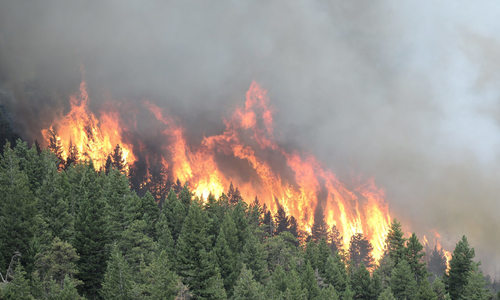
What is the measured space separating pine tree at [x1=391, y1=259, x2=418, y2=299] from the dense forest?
185 mm

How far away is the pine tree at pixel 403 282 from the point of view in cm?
7712

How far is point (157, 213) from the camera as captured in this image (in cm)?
7994

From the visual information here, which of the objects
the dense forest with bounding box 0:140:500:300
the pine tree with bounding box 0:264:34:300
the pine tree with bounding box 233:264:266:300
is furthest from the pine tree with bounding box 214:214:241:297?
the pine tree with bounding box 0:264:34:300

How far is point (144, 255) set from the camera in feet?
191

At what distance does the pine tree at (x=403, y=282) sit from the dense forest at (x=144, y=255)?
185mm

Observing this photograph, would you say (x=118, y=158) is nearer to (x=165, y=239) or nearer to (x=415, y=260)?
(x=165, y=239)

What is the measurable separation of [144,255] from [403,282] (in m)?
47.9

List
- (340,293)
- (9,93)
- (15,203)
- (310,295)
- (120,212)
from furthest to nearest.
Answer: (9,93), (340,293), (310,295), (120,212), (15,203)

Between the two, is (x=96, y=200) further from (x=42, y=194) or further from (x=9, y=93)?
(x=9, y=93)

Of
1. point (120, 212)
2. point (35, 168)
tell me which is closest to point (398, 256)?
point (120, 212)

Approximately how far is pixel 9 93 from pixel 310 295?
166m

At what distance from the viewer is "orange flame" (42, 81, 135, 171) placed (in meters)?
178

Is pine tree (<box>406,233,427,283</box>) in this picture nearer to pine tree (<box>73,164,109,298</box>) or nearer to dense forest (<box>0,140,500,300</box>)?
dense forest (<box>0,140,500,300</box>)

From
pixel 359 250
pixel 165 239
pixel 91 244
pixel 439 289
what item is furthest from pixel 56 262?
pixel 359 250
